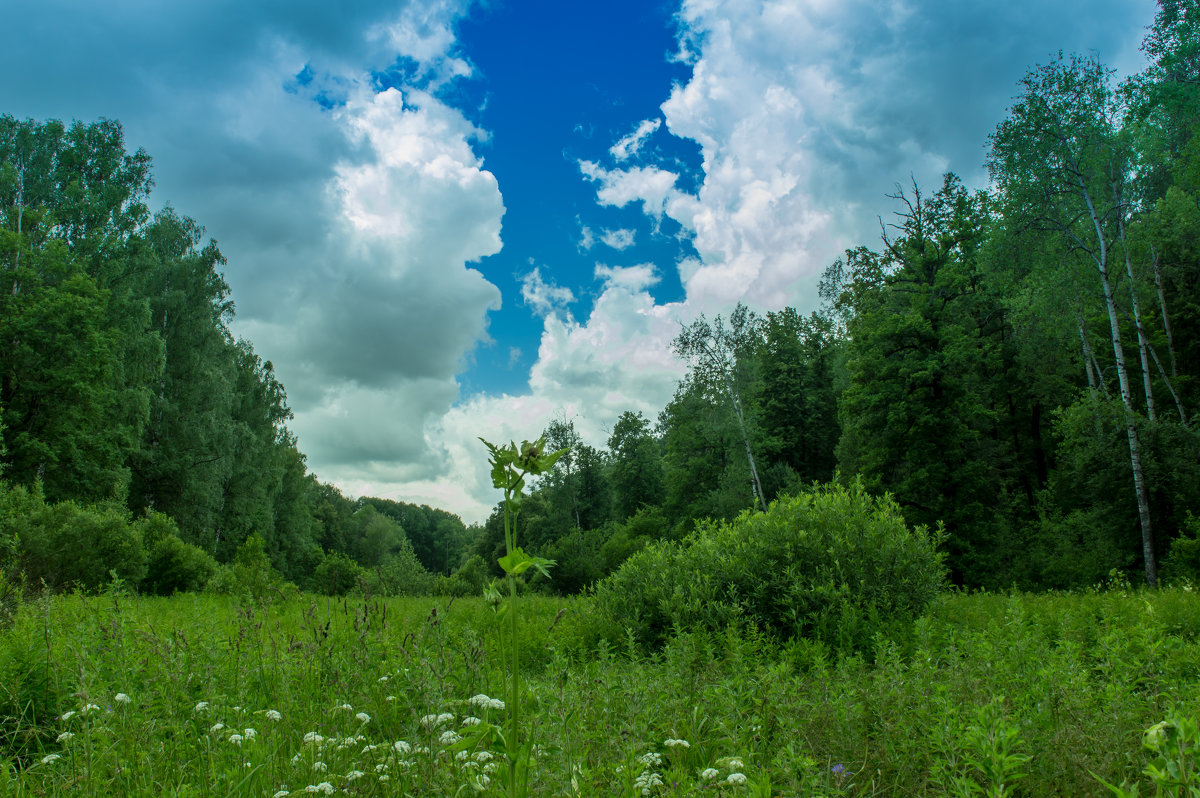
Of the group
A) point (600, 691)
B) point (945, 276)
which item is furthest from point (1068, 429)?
point (600, 691)

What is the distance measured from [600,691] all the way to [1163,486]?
19610 mm

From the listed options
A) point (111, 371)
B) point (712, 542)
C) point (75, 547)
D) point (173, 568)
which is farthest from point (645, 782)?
point (111, 371)

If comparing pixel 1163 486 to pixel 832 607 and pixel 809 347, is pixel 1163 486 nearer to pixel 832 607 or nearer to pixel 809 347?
pixel 832 607

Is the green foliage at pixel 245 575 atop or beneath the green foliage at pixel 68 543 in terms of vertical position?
beneath

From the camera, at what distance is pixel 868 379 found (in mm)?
19953

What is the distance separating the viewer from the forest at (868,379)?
16703 mm

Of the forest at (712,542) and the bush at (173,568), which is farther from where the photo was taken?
the bush at (173,568)

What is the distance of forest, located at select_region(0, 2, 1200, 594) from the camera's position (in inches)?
658

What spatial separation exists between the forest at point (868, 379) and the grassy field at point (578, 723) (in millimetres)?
6304

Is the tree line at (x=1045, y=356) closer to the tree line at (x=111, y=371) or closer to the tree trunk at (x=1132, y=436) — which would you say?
the tree trunk at (x=1132, y=436)

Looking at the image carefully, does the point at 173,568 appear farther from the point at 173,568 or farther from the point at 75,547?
the point at 75,547

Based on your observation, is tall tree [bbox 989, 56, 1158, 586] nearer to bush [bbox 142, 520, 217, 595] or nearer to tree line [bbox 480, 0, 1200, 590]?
tree line [bbox 480, 0, 1200, 590]

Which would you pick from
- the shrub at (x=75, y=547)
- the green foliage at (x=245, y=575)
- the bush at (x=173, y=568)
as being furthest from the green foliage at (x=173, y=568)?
the shrub at (x=75, y=547)

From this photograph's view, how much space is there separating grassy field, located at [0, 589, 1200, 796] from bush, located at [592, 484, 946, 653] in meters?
1.94
